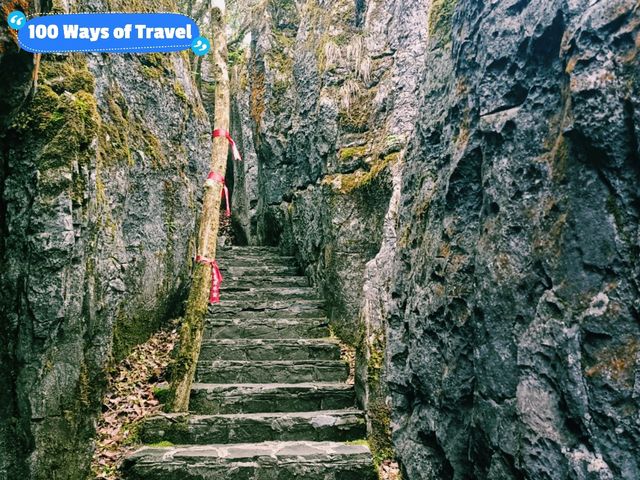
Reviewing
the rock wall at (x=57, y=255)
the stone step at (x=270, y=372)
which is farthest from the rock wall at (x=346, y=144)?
the rock wall at (x=57, y=255)

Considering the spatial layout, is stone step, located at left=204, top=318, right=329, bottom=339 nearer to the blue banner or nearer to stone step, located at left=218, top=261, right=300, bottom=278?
stone step, located at left=218, top=261, right=300, bottom=278

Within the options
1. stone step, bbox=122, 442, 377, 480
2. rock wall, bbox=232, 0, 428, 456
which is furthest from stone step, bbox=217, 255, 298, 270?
stone step, bbox=122, 442, 377, 480

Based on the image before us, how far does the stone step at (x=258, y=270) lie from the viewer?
7.34 metres

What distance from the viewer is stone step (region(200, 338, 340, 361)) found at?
18.1 ft

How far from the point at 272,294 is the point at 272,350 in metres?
1.28

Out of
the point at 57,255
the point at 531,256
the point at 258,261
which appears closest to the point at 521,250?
the point at 531,256

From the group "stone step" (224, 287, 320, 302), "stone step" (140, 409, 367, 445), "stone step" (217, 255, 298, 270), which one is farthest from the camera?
"stone step" (217, 255, 298, 270)

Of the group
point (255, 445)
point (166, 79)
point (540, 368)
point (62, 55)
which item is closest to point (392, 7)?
point (166, 79)

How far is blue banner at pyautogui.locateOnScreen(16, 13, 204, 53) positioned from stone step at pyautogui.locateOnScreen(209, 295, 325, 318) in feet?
10.7

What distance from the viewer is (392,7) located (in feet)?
19.6

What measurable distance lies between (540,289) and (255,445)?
3687 mm

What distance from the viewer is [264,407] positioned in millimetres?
4840

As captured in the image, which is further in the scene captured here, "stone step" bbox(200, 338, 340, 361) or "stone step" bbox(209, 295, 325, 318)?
"stone step" bbox(209, 295, 325, 318)

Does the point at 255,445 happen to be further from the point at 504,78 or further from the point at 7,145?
the point at 504,78
